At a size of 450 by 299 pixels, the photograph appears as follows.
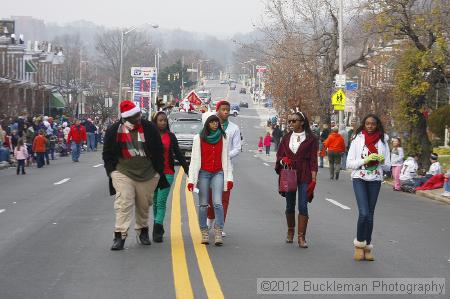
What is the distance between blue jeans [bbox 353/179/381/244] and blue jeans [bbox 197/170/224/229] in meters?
1.86

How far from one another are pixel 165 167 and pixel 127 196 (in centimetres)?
111

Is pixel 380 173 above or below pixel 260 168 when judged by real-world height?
above

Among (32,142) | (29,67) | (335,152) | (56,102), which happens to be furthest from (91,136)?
(29,67)

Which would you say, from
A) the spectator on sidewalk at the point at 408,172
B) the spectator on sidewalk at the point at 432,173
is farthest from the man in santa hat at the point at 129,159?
the spectator on sidewalk at the point at 432,173

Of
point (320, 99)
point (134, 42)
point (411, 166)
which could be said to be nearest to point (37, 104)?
point (320, 99)

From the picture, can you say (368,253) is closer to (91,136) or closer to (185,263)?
(185,263)

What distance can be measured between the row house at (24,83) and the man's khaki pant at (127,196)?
36187mm

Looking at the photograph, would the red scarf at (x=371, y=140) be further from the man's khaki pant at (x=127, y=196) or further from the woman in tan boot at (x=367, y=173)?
the man's khaki pant at (x=127, y=196)

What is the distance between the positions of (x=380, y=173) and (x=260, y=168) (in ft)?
73.4

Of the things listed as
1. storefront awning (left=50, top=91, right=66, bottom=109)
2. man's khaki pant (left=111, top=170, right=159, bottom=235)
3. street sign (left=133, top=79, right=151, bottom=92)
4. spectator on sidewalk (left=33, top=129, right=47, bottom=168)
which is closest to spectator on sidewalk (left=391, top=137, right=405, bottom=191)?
spectator on sidewalk (left=33, top=129, right=47, bottom=168)

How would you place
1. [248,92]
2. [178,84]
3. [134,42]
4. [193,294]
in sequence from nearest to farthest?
[193,294]
[178,84]
[134,42]
[248,92]

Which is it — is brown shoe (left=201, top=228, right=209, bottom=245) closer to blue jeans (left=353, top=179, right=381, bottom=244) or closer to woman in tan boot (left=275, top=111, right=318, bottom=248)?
woman in tan boot (left=275, top=111, right=318, bottom=248)

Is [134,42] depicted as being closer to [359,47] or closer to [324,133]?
[359,47]

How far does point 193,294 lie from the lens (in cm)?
842
